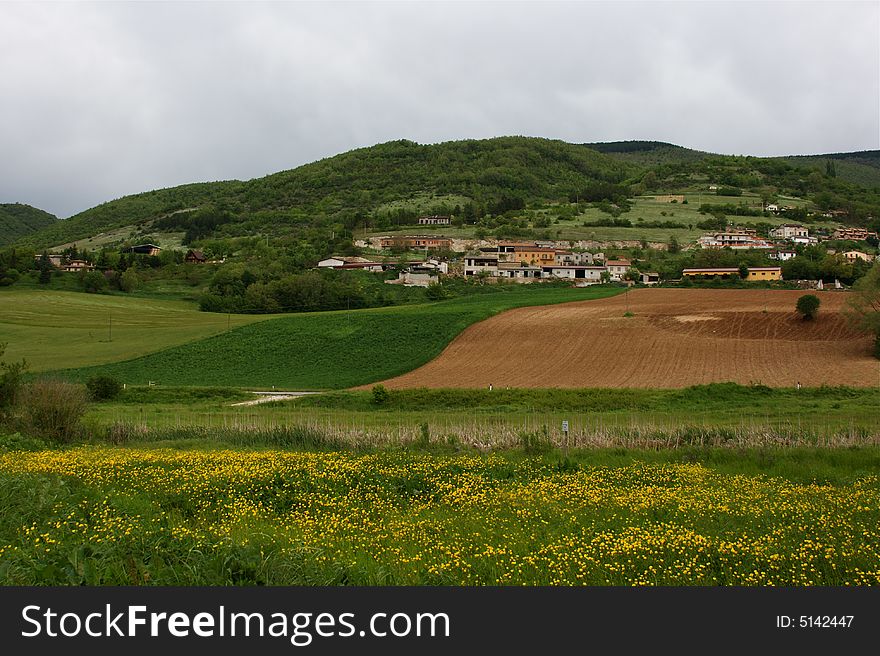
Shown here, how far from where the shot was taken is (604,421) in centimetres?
3284

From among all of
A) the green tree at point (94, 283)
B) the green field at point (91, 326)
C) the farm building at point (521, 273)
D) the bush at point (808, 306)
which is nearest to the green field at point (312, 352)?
the green field at point (91, 326)

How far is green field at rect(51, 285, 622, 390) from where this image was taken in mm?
53125

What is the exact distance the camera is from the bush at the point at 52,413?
2494 cm

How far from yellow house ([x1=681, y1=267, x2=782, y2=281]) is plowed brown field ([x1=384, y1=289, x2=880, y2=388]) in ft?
78.2

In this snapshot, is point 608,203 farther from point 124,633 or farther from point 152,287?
point 124,633

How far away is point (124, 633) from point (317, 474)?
9942 millimetres

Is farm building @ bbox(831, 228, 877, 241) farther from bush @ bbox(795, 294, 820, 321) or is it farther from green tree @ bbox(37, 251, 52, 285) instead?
green tree @ bbox(37, 251, 52, 285)

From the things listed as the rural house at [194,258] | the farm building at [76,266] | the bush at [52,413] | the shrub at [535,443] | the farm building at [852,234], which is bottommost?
the shrub at [535,443]

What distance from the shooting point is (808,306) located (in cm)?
6184

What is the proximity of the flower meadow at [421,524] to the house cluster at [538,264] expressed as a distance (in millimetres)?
94600

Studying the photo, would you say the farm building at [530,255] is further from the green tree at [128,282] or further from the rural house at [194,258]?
the green tree at [128,282]

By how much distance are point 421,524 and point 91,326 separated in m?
75.0

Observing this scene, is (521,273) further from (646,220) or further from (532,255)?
(646,220)

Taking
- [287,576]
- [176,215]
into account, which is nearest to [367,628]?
[287,576]
